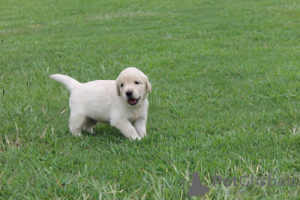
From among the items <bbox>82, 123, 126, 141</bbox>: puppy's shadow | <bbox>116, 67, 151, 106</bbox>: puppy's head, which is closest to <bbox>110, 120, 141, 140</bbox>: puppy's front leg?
<bbox>82, 123, 126, 141</bbox>: puppy's shadow

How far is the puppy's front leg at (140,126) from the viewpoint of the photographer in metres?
4.16

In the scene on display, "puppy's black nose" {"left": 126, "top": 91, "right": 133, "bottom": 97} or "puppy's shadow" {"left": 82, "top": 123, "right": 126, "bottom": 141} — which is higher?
"puppy's black nose" {"left": 126, "top": 91, "right": 133, "bottom": 97}

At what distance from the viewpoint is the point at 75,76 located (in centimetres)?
666

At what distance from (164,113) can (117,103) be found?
1.07m

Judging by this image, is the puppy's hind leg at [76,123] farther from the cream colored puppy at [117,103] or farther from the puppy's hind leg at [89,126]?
the puppy's hind leg at [89,126]

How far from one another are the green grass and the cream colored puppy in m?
0.18

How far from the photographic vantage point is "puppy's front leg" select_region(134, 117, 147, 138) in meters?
4.16

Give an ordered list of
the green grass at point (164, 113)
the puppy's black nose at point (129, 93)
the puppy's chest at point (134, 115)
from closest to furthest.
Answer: the green grass at point (164, 113)
the puppy's black nose at point (129, 93)
the puppy's chest at point (134, 115)

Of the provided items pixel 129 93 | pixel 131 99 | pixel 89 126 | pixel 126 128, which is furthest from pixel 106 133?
pixel 129 93

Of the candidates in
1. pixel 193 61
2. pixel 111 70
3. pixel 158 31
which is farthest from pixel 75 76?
pixel 158 31

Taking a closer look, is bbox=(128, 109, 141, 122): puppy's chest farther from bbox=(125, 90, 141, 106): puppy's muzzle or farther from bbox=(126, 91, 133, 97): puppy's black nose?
bbox=(126, 91, 133, 97): puppy's black nose

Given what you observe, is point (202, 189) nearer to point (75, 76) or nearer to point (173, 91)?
point (173, 91)

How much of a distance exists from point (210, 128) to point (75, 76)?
3160 millimetres

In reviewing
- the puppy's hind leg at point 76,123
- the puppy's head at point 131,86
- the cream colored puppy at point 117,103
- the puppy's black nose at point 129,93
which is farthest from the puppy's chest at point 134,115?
the puppy's hind leg at point 76,123
